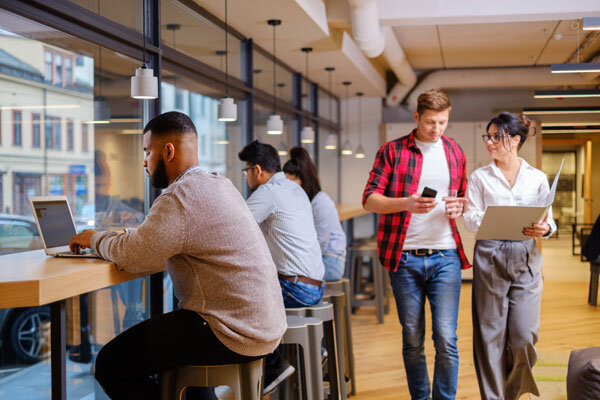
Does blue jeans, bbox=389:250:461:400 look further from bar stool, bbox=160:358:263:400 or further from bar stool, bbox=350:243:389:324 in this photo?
bar stool, bbox=350:243:389:324

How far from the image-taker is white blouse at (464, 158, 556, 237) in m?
2.75

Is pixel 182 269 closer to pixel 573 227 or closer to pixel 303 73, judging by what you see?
pixel 573 227

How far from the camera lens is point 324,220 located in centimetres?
379

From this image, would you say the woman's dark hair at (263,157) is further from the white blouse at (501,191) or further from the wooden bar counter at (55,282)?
the wooden bar counter at (55,282)

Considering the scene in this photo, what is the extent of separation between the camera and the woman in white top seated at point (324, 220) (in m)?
3.71

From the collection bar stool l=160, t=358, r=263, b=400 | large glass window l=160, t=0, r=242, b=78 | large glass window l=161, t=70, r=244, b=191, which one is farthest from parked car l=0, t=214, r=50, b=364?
large glass window l=160, t=0, r=242, b=78

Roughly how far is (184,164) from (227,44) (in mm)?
2894

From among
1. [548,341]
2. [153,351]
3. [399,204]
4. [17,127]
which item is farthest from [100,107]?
[548,341]

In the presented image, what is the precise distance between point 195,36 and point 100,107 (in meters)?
1.21

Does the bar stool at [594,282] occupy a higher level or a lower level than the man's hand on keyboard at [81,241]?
lower

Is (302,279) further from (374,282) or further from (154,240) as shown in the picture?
(374,282)

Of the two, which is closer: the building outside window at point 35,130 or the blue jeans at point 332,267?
the building outside window at point 35,130

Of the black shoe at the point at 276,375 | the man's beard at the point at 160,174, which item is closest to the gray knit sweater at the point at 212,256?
the man's beard at the point at 160,174

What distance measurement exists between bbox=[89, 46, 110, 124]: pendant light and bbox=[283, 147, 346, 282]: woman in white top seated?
1079 mm
